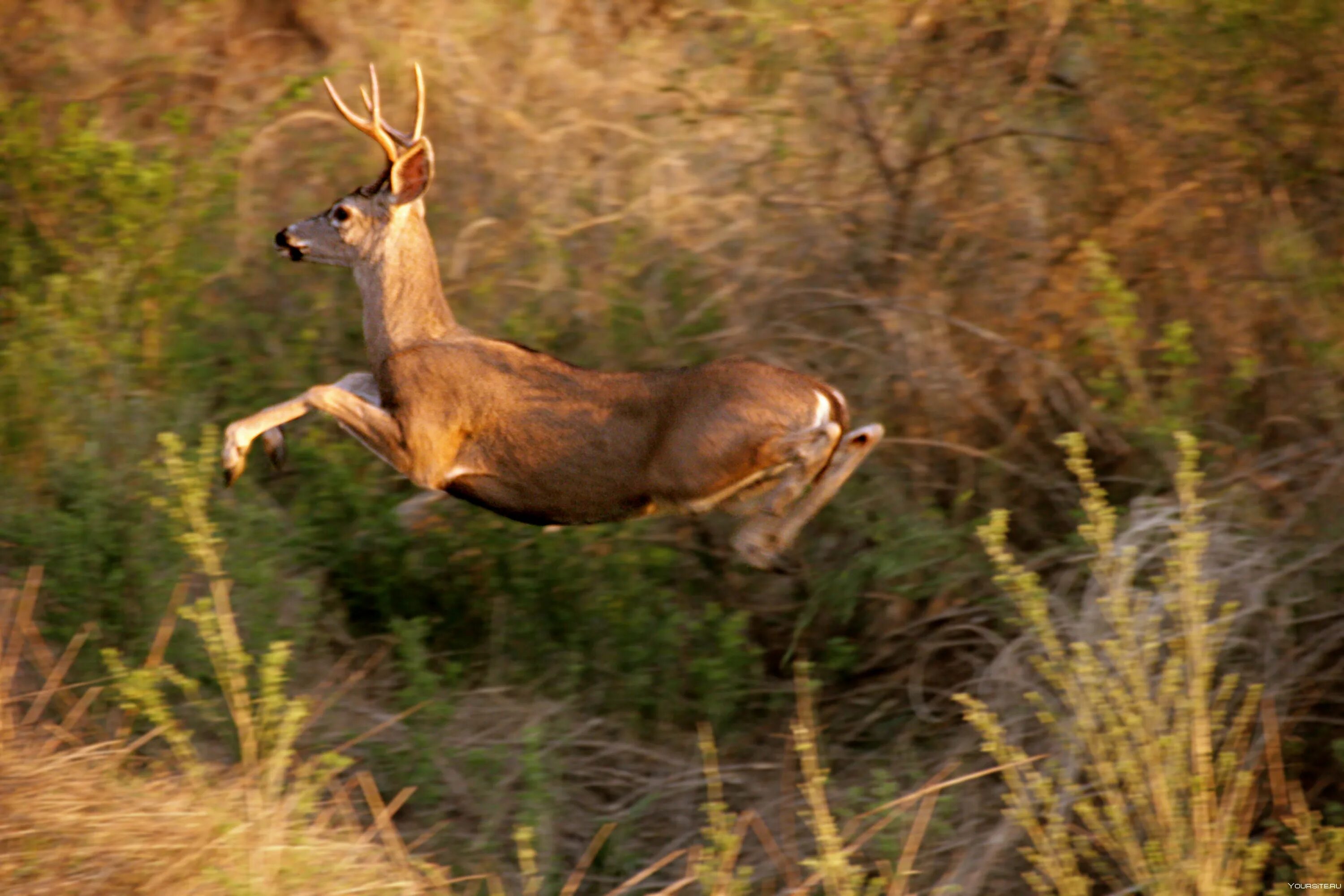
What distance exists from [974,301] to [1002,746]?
10.2ft

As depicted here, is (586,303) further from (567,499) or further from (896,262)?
(567,499)

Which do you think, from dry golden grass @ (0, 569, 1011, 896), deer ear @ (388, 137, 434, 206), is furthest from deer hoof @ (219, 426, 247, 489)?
deer ear @ (388, 137, 434, 206)

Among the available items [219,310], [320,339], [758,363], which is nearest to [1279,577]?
[758,363]

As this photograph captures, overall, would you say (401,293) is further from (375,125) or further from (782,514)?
(782,514)

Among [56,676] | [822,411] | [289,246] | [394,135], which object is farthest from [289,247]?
[822,411]

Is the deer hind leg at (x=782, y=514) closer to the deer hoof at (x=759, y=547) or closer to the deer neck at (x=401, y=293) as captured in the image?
the deer hoof at (x=759, y=547)

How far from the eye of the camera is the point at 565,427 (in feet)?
17.0

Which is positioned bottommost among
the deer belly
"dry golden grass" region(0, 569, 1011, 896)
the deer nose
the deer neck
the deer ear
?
"dry golden grass" region(0, 569, 1011, 896)

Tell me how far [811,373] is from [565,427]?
2.77 metres

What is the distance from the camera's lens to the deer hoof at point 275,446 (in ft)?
17.9

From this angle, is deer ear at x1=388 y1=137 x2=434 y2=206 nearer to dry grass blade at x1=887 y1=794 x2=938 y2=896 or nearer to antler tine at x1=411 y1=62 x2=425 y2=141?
antler tine at x1=411 y1=62 x2=425 y2=141

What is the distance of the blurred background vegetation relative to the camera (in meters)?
6.68

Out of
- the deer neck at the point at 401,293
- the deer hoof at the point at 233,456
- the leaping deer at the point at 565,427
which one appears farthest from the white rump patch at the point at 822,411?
the deer hoof at the point at 233,456

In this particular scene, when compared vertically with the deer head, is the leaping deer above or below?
below
